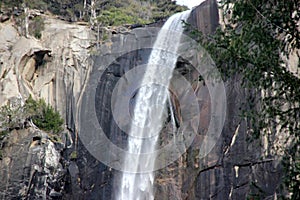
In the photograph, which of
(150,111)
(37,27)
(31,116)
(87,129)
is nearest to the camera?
(150,111)

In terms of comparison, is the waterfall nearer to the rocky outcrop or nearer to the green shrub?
the rocky outcrop

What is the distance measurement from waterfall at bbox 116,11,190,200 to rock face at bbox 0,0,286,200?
0.59 m

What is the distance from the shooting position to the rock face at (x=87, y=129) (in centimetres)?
1722

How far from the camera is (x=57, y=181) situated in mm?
23469

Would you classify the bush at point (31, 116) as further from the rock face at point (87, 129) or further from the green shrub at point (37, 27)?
the green shrub at point (37, 27)

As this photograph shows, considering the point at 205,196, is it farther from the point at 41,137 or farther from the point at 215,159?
the point at 41,137

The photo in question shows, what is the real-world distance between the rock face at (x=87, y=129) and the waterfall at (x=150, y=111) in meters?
0.59

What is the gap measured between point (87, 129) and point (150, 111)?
387cm

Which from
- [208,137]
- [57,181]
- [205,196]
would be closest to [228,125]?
[208,137]

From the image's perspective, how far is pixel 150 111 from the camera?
23.5 meters

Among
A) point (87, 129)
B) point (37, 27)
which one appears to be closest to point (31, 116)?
point (87, 129)

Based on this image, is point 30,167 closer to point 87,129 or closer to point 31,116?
point 31,116

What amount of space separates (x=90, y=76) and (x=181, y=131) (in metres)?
8.12

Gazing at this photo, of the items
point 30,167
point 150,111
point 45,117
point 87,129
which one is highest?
point 150,111
